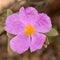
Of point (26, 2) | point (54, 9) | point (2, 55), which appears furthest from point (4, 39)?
point (26, 2)

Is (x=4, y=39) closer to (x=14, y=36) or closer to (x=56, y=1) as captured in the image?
(x=56, y=1)

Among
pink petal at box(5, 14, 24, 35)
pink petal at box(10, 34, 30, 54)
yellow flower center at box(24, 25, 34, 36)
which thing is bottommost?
pink petal at box(10, 34, 30, 54)

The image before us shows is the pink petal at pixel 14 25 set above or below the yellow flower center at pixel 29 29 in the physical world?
above

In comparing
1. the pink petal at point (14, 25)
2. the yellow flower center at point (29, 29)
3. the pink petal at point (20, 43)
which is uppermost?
the pink petal at point (14, 25)
